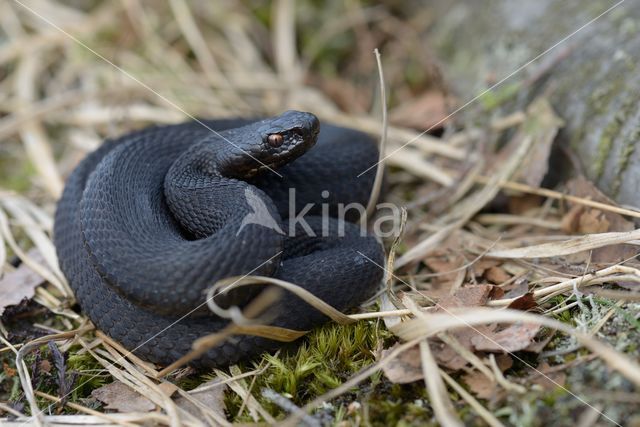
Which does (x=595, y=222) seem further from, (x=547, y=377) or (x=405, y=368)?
(x=405, y=368)

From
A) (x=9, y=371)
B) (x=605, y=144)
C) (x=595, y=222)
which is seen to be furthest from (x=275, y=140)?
(x=605, y=144)

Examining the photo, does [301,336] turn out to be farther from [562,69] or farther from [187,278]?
[562,69]

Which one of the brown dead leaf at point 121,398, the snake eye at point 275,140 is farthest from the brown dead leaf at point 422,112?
the brown dead leaf at point 121,398

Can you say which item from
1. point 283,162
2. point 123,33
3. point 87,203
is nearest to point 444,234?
point 283,162

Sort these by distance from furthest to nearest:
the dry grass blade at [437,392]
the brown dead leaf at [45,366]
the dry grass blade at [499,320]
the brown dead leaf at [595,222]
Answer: the brown dead leaf at [595,222], the brown dead leaf at [45,366], the dry grass blade at [437,392], the dry grass blade at [499,320]

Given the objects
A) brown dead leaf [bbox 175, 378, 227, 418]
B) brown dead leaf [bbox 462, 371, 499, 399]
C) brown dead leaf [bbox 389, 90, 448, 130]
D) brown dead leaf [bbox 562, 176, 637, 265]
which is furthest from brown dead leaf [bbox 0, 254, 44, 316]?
brown dead leaf [bbox 389, 90, 448, 130]

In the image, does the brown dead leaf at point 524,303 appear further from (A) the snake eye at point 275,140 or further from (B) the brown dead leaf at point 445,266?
(A) the snake eye at point 275,140
